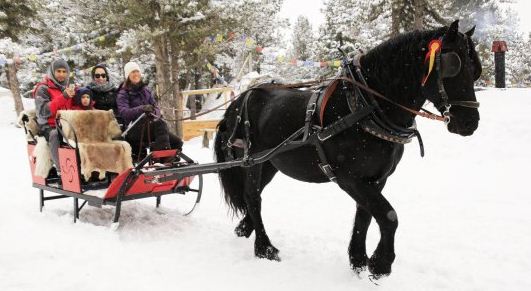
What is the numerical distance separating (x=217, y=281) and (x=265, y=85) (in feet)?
7.70

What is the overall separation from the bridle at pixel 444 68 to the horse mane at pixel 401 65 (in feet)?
0.44

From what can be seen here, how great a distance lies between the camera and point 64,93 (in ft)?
20.6

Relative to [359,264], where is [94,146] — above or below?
above

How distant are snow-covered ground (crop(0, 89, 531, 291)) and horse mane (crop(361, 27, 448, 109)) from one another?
1.68m

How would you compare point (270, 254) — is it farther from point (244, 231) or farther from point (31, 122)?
point (31, 122)

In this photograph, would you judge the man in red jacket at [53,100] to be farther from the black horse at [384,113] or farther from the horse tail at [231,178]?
the black horse at [384,113]

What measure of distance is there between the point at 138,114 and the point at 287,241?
8.48ft

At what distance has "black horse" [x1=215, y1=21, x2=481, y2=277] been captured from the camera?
3.53m

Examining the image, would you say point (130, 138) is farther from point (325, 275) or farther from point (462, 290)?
point (462, 290)

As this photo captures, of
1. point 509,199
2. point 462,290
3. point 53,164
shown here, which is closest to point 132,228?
point 53,164

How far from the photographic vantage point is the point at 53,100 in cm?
629

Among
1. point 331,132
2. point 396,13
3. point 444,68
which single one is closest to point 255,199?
point 331,132

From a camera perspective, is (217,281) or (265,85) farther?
(265,85)

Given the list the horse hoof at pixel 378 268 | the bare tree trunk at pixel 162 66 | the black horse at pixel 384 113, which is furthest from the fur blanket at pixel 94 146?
the bare tree trunk at pixel 162 66
